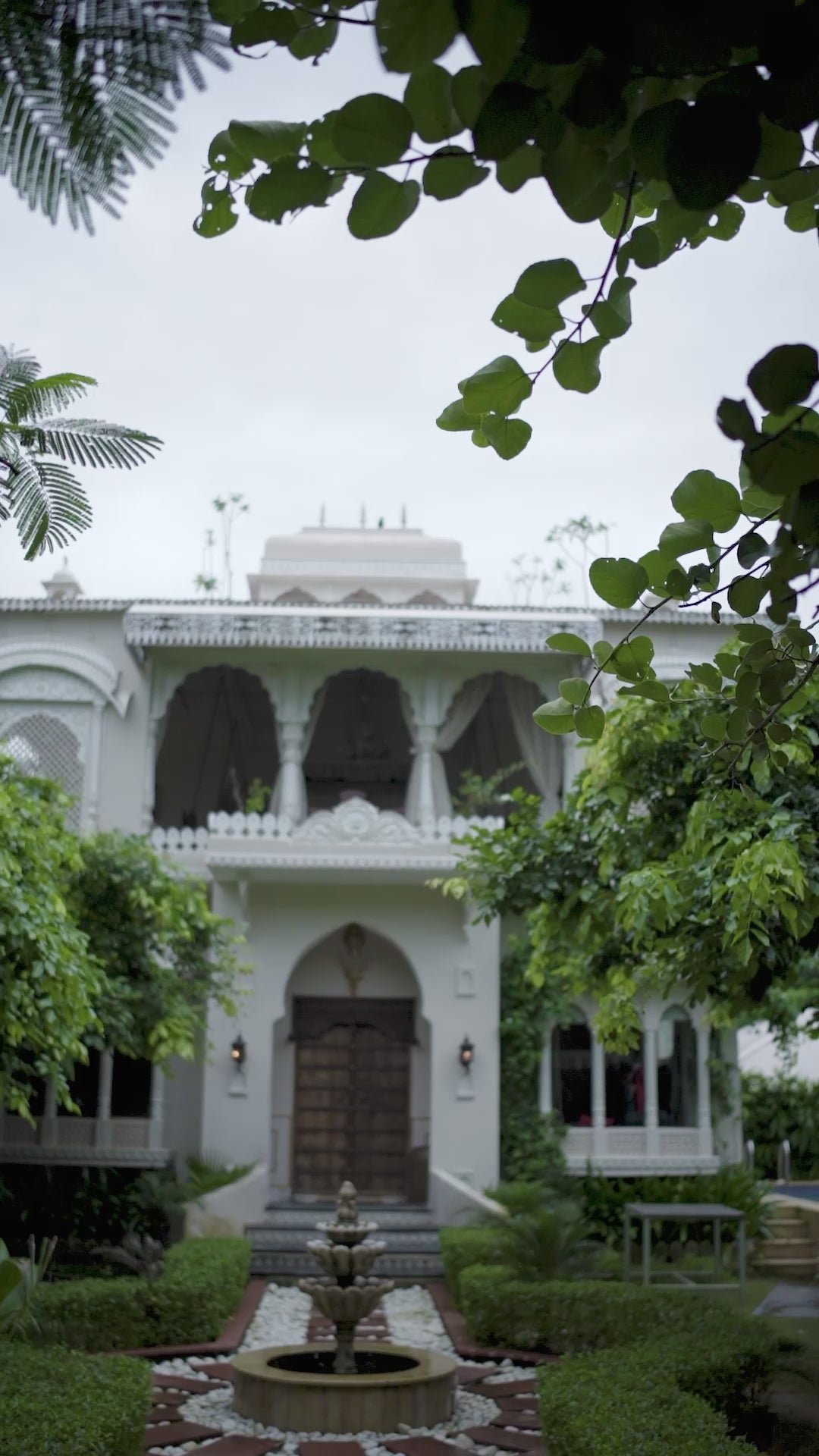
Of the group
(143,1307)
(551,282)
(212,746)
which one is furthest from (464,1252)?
(551,282)

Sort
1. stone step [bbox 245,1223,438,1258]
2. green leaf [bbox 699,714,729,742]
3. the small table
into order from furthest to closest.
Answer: stone step [bbox 245,1223,438,1258] < the small table < green leaf [bbox 699,714,729,742]

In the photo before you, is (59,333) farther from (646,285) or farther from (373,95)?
(373,95)

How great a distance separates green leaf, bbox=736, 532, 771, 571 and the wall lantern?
14790mm

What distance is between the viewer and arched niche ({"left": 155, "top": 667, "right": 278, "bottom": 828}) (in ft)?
64.7

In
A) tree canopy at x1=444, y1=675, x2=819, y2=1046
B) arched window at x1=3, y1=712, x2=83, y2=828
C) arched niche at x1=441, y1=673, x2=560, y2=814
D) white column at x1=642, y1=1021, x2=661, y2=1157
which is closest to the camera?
tree canopy at x1=444, y1=675, x2=819, y2=1046

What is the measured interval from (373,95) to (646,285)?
3.88ft

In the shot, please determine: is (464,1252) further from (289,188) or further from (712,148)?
(712,148)

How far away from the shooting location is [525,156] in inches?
64.4

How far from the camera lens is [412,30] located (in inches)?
57.4

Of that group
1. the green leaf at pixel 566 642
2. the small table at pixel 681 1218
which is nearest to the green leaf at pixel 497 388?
the green leaf at pixel 566 642

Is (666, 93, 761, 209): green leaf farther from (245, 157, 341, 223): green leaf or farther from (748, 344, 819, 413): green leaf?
(245, 157, 341, 223): green leaf

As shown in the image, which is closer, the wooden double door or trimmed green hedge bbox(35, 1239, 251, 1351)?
trimmed green hedge bbox(35, 1239, 251, 1351)

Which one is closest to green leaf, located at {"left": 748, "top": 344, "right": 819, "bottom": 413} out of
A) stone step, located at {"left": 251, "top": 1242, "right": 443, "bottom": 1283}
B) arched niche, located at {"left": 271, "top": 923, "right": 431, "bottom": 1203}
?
stone step, located at {"left": 251, "top": 1242, "right": 443, "bottom": 1283}

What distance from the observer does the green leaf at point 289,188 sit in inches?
65.7
